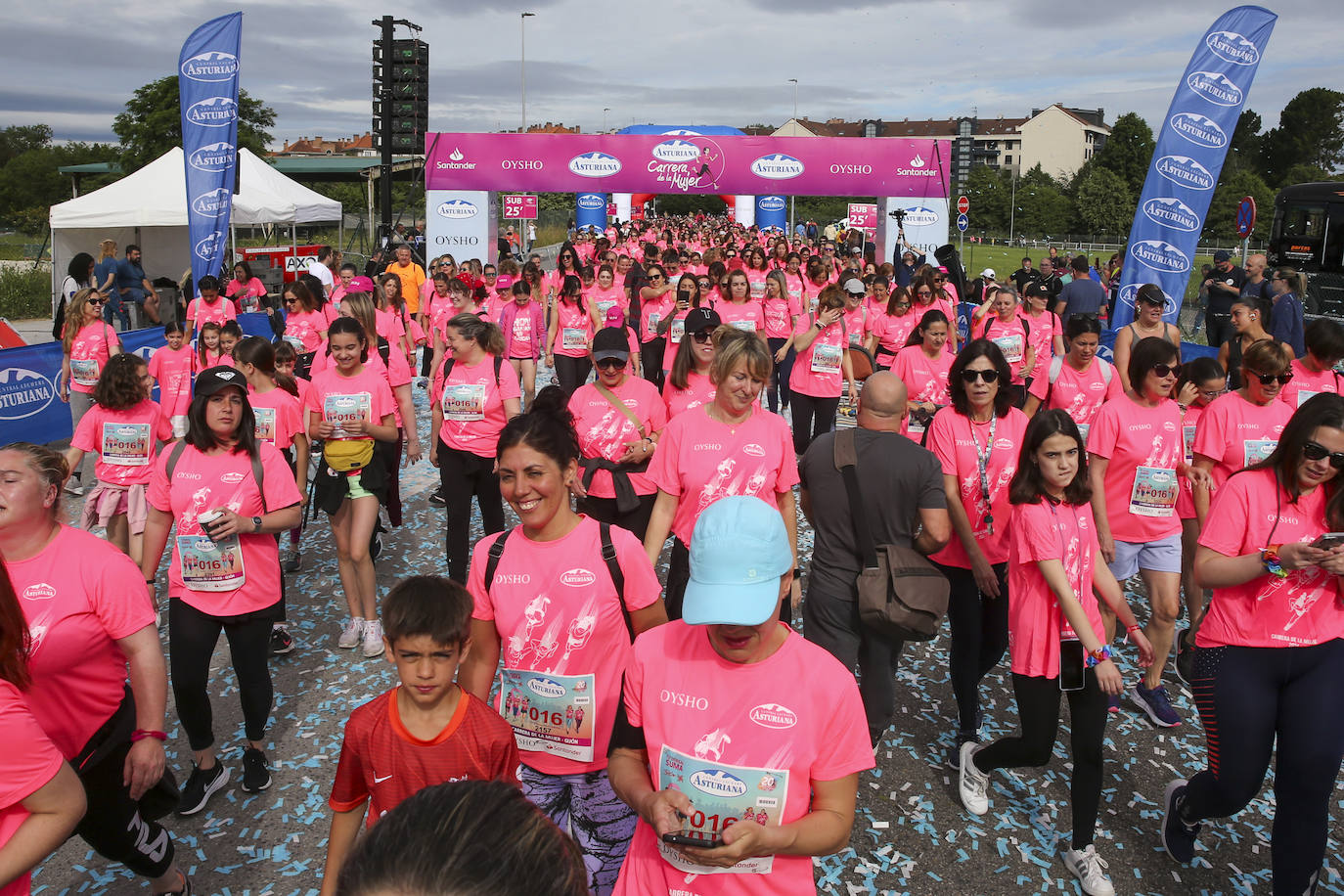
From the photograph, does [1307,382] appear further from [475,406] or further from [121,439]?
[121,439]

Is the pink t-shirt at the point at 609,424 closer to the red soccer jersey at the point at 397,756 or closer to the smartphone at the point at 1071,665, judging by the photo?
the smartphone at the point at 1071,665

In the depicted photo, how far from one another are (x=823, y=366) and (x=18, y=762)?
7.40m

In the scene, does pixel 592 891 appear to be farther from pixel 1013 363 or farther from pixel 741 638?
pixel 1013 363

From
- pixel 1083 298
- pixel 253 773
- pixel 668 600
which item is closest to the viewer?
pixel 253 773

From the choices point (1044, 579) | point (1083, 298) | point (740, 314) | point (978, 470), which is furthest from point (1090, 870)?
point (1083, 298)

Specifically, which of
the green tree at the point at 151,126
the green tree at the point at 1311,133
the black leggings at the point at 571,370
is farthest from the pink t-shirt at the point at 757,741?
the green tree at the point at 1311,133

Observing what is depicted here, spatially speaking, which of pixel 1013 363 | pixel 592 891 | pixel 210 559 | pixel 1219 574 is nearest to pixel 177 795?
pixel 210 559

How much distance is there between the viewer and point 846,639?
3951mm

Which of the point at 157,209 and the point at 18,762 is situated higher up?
the point at 157,209

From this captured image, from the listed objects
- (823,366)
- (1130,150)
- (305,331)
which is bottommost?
(823,366)

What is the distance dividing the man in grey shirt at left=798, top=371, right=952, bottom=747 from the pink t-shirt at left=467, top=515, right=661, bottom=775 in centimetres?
125

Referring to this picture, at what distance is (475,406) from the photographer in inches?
234

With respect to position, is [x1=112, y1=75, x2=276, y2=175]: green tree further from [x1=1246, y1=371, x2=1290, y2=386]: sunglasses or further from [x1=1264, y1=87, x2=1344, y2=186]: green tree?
[x1=1264, y1=87, x2=1344, y2=186]: green tree

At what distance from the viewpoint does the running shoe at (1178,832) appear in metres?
3.73
